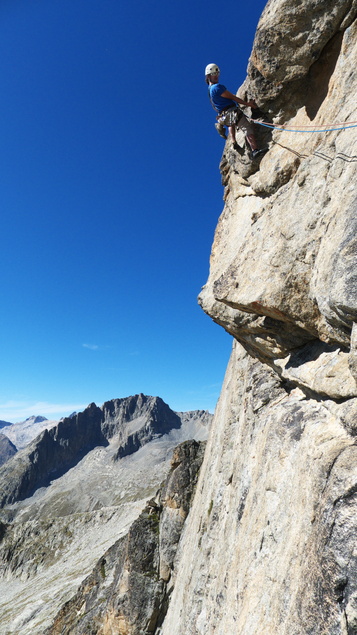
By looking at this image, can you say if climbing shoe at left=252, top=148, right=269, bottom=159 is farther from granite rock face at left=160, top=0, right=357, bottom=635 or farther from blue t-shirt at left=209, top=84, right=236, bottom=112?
blue t-shirt at left=209, top=84, right=236, bottom=112

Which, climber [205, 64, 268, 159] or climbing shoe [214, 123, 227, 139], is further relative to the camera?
climbing shoe [214, 123, 227, 139]

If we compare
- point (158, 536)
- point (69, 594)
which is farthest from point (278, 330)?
point (69, 594)

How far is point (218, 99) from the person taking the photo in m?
15.6

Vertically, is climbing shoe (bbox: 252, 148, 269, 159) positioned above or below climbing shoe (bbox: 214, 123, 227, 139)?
below

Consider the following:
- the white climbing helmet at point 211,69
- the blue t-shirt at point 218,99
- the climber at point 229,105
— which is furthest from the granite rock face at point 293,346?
the white climbing helmet at point 211,69

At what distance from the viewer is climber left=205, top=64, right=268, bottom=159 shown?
15.3 m

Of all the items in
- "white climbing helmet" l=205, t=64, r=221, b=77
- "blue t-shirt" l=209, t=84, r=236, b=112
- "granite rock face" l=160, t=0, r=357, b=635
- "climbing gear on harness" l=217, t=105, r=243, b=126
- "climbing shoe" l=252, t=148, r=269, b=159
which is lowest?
"granite rock face" l=160, t=0, r=357, b=635

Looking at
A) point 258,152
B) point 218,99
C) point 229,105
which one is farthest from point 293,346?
point 218,99

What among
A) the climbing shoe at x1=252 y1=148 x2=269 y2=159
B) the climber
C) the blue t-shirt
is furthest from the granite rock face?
the blue t-shirt

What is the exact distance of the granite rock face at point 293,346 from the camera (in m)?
7.69

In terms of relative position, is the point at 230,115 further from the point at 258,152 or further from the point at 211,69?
the point at 258,152

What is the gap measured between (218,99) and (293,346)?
12164 mm

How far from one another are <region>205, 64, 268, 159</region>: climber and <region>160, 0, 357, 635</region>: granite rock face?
599 mm

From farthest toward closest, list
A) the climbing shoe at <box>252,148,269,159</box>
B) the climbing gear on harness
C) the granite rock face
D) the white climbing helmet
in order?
1. the climbing gear on harness
2. the white climbing helmet
3. the climbing shoe at <box>252,148,269,159</box>
4. the granite rock face
